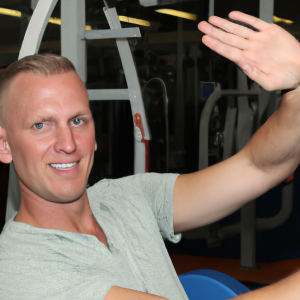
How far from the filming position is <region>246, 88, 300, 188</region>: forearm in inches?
33.3

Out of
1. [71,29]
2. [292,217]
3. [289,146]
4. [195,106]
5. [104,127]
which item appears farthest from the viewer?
[104,127]

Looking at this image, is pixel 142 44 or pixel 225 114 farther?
pixel 142 44

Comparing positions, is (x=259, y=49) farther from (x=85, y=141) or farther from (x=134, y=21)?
(x=134, y=21)

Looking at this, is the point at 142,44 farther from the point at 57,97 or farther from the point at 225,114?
the point at 57,97

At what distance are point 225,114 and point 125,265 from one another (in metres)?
1.95

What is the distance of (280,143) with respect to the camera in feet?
2.89

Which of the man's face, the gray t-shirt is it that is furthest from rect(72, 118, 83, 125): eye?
the gray t-shirt

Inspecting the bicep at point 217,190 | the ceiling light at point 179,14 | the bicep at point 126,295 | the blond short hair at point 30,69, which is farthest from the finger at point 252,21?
the ceiling light at point 179,14

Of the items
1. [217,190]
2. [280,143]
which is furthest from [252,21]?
[217,190]

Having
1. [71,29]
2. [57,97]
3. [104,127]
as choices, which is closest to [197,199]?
[57,97]

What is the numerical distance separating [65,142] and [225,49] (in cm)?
42

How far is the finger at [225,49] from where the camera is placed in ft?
2.37

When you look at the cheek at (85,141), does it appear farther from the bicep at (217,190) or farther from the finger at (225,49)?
the finger at (225,49)

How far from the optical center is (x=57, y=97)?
90cm
